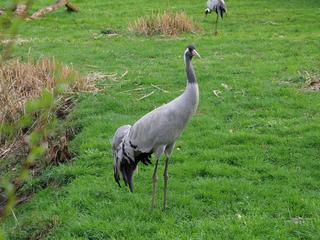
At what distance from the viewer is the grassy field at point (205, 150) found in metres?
6.35

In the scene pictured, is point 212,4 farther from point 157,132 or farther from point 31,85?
point 157,132

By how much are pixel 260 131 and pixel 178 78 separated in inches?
146

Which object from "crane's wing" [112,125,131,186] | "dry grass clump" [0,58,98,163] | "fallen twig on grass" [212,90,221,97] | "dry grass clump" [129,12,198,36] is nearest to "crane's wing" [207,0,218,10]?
"dry grass clump" [129,12,198,36]

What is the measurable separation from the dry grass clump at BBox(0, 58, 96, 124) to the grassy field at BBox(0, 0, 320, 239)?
607mm

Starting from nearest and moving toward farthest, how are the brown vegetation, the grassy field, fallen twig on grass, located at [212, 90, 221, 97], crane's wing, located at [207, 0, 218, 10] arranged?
the grassy field → fallen twig on grass, located at [212, 90, 221, 97] → the brown vegetation → crane's wing, located at [207, 0, 218, 10]

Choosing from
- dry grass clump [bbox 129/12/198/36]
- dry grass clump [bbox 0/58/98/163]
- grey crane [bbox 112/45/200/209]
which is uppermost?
grey crane [bbox 112/45/200/209]

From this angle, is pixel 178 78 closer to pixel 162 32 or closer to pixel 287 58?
pixel 287 58

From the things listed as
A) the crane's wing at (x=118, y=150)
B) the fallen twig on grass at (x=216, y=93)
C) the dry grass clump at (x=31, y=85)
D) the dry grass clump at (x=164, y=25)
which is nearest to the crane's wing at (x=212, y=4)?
the dry grass clump at (x=164, y=25)

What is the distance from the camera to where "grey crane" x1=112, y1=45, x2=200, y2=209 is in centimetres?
621

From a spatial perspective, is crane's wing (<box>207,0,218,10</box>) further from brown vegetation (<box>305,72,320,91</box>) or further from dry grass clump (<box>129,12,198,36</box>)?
brown vegetation (<box>305,72,320,91</box>)

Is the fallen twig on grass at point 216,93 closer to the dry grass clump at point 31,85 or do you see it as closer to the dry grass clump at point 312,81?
the dry grass clump at point 312,81

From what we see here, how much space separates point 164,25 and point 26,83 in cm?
805

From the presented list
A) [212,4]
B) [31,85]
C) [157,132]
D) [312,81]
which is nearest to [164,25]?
[212,4]

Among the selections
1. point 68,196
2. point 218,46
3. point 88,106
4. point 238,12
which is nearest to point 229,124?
point 88,106
